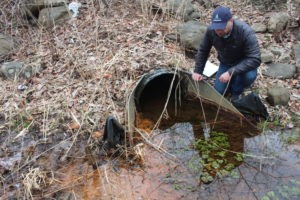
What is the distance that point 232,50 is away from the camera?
536 centimetres

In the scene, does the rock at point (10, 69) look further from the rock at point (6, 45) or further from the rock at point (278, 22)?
the rock at point (278, 22)

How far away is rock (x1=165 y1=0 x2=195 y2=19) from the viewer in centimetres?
789

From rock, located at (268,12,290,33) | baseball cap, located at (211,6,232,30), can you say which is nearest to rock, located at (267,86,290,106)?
baseball cap, located at (211,6,232,30)

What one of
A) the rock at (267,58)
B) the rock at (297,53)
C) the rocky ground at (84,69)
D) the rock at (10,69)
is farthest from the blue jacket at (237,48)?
the rock at (10,69)

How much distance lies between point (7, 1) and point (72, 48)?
2.62 meters

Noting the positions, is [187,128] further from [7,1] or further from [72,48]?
[7,1]

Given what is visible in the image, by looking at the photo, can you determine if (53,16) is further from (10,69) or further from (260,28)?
(260,28)

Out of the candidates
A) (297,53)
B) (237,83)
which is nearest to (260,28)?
(297,53)

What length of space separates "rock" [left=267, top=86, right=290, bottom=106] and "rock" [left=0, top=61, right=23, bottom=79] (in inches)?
171

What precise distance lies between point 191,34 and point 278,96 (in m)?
2.11

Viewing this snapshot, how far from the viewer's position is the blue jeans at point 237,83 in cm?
556

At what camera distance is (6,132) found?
582 cm

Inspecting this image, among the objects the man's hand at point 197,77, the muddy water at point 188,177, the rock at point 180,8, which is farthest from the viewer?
the rock at point 180,8

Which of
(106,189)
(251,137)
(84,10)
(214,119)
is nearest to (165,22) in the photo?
(84,10)
